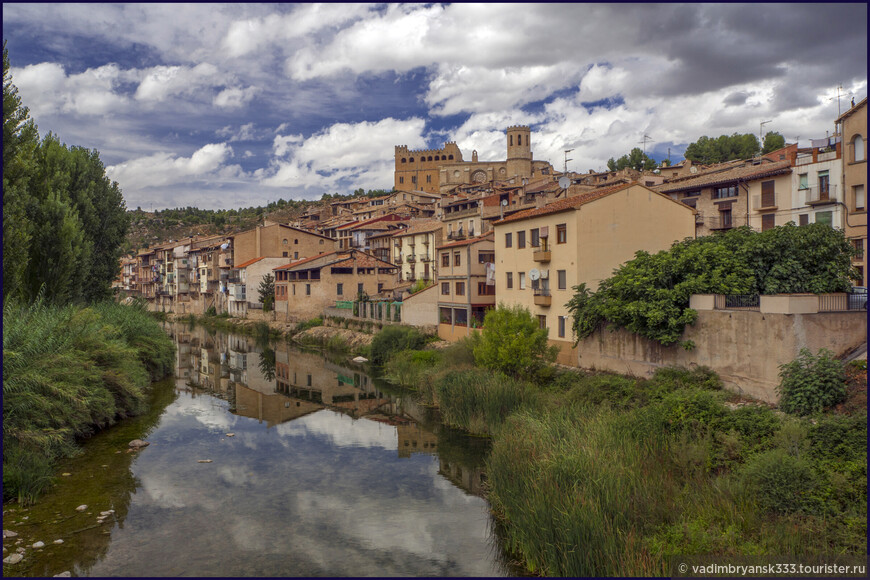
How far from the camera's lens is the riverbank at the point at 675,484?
9328 mm

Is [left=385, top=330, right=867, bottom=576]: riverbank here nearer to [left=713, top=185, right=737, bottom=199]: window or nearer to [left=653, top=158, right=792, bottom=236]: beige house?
[left=653, top=158, right=792, bottom=236]: beige house

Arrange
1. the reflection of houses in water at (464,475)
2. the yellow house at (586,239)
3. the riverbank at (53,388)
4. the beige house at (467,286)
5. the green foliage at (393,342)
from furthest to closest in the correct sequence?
the green foliage at (393,342) → the beige house at (467,286) → the yellow house at (586,239) → the reflection of houses in water at (464,475) → the riverbank at (53,388)

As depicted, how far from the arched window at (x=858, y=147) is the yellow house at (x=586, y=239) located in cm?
717

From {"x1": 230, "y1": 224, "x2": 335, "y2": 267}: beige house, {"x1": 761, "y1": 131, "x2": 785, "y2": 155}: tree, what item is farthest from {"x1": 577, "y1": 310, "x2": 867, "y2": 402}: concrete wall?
{"x1": 761, "y1": 131, "x2": 785, "y2": 155}: tree

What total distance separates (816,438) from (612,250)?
16.1 meters

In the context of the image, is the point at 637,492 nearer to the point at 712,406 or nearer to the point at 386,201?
the point at 712,406

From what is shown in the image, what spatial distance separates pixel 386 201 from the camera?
10100cm

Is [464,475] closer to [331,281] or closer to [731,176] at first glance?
[731,176]

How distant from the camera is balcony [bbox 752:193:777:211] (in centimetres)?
3975

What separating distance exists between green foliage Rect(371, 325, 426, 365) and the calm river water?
404 inches

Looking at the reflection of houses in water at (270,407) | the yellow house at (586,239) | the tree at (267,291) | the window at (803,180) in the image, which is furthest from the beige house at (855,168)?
the tree at (267,291)

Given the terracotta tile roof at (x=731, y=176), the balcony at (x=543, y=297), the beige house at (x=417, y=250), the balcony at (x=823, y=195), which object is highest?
the terracotta tile roof at (x=731, y=176)

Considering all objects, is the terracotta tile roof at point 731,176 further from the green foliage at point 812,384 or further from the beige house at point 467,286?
the green foliage at point 812,384

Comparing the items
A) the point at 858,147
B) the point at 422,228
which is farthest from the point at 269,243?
the point at 858,147
